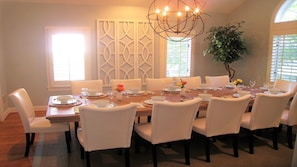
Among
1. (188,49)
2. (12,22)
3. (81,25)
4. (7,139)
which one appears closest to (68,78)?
(81,25)

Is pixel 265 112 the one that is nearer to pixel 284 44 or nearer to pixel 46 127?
pixel 284 44

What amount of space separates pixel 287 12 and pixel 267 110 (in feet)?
9.92

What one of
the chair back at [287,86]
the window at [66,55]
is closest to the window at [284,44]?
the chair back at [287,86]

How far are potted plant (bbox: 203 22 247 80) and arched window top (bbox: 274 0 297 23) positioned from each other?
89 centimetres

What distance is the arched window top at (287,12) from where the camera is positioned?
5086mm

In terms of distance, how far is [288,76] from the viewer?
5.12 metres

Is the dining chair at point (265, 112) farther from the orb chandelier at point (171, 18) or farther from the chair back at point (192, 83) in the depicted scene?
the orb chandelier at point (171, 18)

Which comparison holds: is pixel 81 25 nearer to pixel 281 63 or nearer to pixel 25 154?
pixel 25 154

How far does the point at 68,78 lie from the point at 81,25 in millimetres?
1260

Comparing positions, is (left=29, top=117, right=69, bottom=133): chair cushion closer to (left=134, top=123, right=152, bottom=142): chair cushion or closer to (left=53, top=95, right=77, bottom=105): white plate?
(left=53, top=95, right=77, bottom=105): white plate

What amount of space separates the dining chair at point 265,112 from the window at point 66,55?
12.6 ft

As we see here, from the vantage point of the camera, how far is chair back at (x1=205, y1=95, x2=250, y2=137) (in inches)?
118

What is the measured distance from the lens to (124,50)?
6.02 m

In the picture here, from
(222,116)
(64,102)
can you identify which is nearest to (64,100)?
(64,102)
